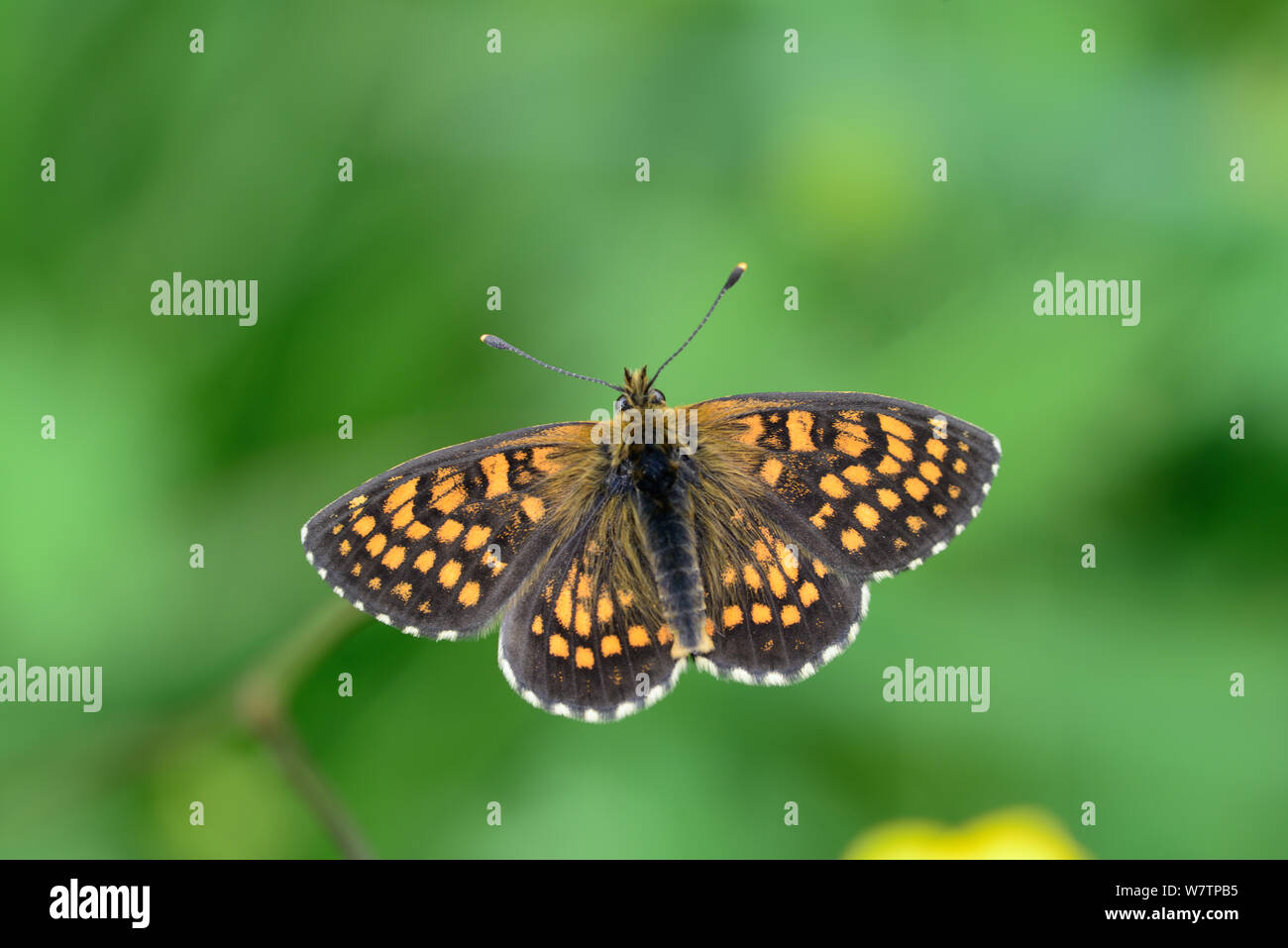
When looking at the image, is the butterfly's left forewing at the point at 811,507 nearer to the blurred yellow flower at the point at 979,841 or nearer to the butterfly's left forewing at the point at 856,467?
the butterfly's left forewing at the point at 856,467

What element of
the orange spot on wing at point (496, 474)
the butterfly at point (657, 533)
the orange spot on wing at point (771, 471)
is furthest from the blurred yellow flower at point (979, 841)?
the orange spot on wing at point (496, 474)

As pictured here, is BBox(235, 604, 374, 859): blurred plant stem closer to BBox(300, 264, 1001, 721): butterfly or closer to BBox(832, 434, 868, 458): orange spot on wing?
BBox(300, 264, 1001, 721): butterfly

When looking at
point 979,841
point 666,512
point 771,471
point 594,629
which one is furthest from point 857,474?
point 979,841

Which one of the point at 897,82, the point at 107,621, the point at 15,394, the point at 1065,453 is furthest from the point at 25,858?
the point at 897,82

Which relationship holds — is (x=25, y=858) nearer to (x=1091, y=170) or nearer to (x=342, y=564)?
(x=342, y=564)

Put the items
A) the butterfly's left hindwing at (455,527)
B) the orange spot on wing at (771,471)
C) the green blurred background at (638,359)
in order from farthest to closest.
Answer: the green blurred background at (638,359), the orange spot on wing at (771,471), the butterfly's left hindwing at (455,527)

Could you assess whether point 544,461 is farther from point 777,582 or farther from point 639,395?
point 777,582

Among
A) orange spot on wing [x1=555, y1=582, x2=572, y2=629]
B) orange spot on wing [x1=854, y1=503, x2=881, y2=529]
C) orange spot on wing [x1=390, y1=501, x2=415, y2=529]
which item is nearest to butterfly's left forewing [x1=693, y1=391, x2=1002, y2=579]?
orange spot on wing [x1=854, y1=503, x2=881, y2=529]
